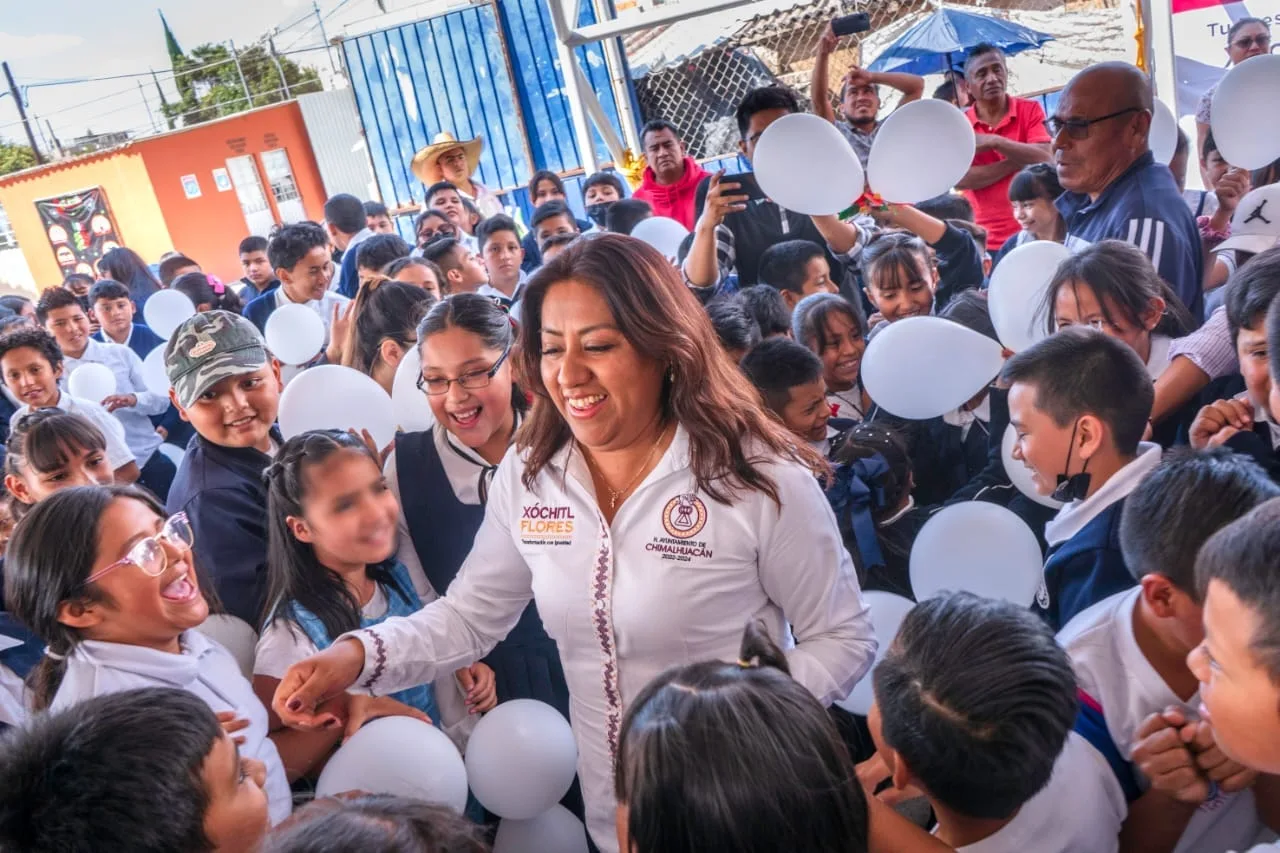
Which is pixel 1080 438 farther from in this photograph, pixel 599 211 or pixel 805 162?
pixel 599 211

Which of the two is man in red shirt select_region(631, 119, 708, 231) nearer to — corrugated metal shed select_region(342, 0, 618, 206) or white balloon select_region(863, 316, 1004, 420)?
white balloon select_region(863, 316, 1004, 420)

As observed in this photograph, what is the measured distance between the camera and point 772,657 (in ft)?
3.46

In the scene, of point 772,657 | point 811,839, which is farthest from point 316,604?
point 811,839

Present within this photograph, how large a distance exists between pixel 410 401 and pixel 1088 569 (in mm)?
1662

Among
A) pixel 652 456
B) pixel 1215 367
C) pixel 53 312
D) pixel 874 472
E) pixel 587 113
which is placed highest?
pixel 587 113

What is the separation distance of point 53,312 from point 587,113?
324cm

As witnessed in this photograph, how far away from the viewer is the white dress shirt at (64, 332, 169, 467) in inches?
142

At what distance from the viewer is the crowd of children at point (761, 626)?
2.81 ft

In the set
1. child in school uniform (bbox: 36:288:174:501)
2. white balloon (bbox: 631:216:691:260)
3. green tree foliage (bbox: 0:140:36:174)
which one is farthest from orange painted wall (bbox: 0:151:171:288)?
white balloon (bbox: 631:216:691:260)

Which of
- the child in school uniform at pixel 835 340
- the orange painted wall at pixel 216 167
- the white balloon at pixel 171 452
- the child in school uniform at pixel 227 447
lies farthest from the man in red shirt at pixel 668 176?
the orange painted wall at pixel 216 167

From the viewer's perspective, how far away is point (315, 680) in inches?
50.0

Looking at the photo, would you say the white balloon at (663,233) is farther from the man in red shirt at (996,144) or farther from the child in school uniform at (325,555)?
the child in school uniform at (325,555)

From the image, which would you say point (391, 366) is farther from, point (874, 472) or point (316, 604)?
point (874, 472)

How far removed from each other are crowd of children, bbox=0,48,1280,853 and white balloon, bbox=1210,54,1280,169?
0.30 m
